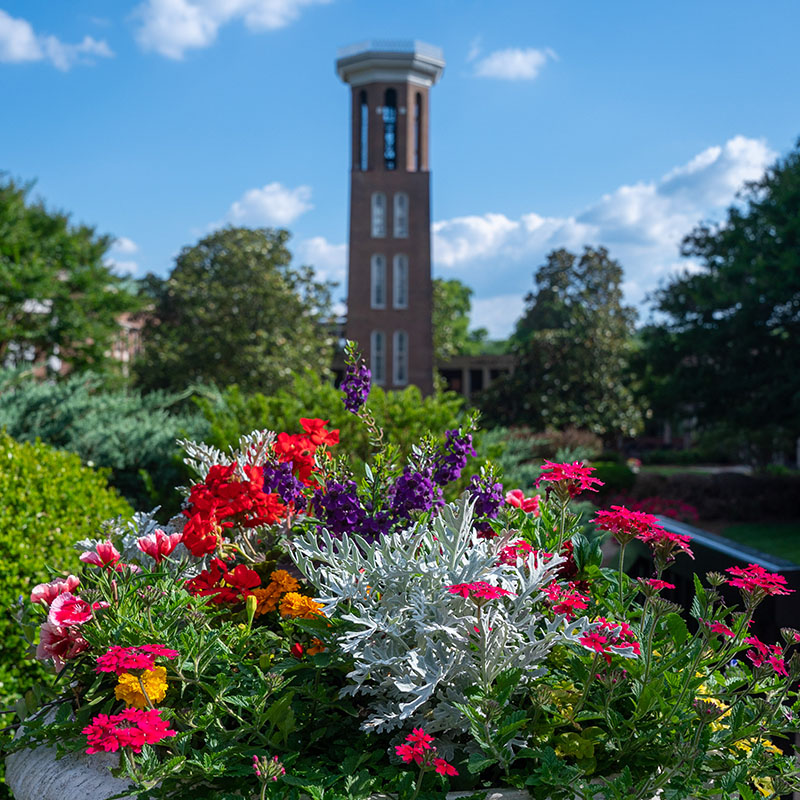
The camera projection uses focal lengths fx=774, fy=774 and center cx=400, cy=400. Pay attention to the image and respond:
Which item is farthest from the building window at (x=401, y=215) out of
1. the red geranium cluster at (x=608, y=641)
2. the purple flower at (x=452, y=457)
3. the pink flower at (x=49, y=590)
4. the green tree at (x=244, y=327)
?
the red geranium cluster at (x=608, y=641)

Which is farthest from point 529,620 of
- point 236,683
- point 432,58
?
point 432,58

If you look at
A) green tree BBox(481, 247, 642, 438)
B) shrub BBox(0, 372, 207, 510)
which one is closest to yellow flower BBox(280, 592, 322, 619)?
shrub BBox(0, 372, 207, 510)

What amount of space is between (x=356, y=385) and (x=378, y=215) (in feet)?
89.5

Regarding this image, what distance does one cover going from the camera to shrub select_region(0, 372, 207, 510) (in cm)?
640

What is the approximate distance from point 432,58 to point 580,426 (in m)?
15.6

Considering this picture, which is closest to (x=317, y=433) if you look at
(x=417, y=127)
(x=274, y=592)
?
(x=274, y=592)

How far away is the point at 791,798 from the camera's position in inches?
101

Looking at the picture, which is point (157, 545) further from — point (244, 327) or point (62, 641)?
point (244, 327)

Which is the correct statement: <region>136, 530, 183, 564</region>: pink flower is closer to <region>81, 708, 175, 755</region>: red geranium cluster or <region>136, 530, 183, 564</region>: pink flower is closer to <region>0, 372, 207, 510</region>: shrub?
<region>81, 708, 175, 755</region>: red geranium cluster

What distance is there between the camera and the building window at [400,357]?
94.5 feet

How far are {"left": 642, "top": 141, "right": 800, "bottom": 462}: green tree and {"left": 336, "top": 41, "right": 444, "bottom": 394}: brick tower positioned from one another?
1206 centimetres

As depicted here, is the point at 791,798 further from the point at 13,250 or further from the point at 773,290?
the point at 13,250

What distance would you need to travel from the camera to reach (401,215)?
29219 millimetres

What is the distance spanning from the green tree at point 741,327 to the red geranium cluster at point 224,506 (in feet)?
44.2
